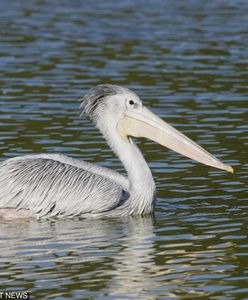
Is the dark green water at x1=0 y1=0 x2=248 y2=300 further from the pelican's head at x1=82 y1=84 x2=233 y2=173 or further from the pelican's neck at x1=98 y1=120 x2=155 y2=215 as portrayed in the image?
the pelican's head at x1=82 y1=84 x2=233 y2=173

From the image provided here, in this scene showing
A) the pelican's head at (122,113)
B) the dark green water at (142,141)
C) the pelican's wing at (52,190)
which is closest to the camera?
the dark green water at (142,141)

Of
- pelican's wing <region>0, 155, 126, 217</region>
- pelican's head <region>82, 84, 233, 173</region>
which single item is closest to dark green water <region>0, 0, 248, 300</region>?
pelican's wing <region>0, 155, 126, 217</region>

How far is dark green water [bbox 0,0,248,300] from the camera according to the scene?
7188 mm

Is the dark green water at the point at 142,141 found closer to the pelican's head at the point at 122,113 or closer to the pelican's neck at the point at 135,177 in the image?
the pelican's neck at the point at 135,177

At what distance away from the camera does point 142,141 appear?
12.0 meters

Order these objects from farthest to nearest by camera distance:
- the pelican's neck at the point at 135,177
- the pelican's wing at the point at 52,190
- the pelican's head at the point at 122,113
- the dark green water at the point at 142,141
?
the pelican's head at the point at 122,113 → the pelican's neck at the point at 135,177 → the pelican's wing at the point at 52,190 → the dark green water at the point at 142,141

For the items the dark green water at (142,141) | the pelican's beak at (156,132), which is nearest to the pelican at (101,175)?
the pelican's beak at (156,132)

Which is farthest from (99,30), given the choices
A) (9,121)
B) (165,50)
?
(9,121)

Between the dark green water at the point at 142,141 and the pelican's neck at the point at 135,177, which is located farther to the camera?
the pelican's neck at the point at 135,177

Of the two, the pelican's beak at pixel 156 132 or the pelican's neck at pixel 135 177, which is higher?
the pelican's beak at pixel 156 132

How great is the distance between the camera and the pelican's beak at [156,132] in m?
9.19

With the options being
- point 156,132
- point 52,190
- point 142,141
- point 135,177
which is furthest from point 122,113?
point 142,141

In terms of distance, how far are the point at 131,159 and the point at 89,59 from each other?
7.83 m

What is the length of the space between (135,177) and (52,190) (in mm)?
733
